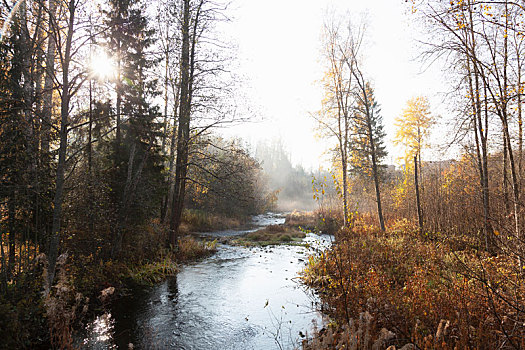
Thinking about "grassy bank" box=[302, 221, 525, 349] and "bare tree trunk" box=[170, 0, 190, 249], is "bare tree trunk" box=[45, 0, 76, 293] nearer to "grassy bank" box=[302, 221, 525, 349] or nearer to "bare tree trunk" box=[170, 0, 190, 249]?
"grassy bank" box=[302, 221, 525, 349]

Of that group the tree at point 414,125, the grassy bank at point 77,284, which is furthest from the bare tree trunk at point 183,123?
the tree at point 414,125

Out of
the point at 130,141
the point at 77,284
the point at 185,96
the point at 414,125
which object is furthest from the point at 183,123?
the point at 414,125

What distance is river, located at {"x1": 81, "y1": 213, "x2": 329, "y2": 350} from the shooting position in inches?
199

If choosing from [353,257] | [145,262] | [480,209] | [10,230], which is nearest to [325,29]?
[480,209]

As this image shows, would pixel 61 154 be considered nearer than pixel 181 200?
Yes

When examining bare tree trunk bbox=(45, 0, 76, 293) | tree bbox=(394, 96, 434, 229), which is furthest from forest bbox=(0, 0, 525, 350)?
tree bbox=(394, 96, 434, 229)

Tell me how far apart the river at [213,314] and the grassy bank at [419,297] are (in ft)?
2.45

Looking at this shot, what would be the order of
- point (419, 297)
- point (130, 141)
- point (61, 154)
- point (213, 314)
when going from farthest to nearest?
point (130, 141) < point (213, 314) < point (61, 154) < point (419, 297)

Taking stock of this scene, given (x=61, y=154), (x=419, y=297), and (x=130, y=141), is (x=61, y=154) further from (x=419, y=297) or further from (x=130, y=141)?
(x=419, y=297)

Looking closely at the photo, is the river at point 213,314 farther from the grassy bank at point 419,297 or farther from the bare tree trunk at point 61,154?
the bare tree trunk at point 61,154

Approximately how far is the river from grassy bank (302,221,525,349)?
747 millimetres

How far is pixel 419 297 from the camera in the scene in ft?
16.0

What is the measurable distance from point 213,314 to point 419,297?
13.2 feet

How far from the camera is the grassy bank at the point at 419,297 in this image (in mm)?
3379
